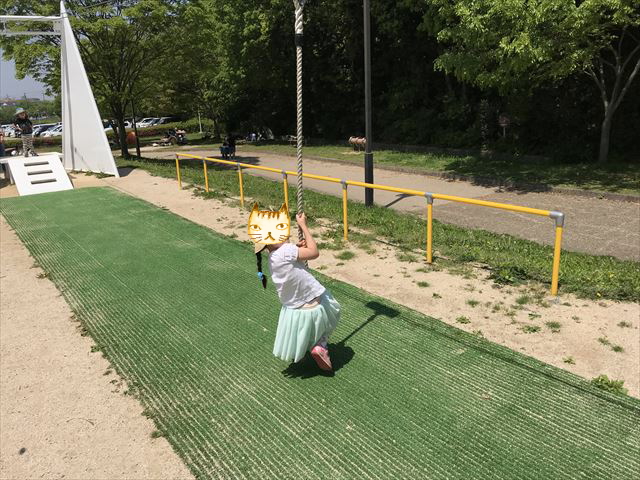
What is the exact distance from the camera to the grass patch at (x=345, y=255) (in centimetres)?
760

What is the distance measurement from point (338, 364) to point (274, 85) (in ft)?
91.5

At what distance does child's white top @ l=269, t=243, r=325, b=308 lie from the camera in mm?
3838

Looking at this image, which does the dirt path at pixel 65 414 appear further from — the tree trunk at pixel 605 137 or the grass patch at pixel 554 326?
the tree trunk at pixel 605 137

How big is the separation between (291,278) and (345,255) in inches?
152

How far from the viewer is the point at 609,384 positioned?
158 inches

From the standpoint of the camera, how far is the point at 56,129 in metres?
45.6

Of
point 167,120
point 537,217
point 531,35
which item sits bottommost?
point 537,217

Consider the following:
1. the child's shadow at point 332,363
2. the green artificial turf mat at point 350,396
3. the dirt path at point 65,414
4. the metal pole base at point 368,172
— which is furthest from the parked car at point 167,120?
the child's shadow at point 332,363

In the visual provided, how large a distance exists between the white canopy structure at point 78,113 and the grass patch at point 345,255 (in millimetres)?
11871

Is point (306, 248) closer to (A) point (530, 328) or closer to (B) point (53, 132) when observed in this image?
(A) point (530, 328)

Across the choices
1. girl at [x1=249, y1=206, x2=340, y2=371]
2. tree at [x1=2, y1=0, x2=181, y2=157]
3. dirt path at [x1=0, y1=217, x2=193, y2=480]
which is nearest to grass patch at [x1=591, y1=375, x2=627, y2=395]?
girl at [x1=249, y1=206, x2=340, y2=371]

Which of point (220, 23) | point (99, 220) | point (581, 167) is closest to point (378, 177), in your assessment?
point (581, 167)

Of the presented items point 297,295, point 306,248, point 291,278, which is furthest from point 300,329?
point 306,248

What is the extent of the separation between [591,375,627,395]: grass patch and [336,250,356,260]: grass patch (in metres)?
4.02
